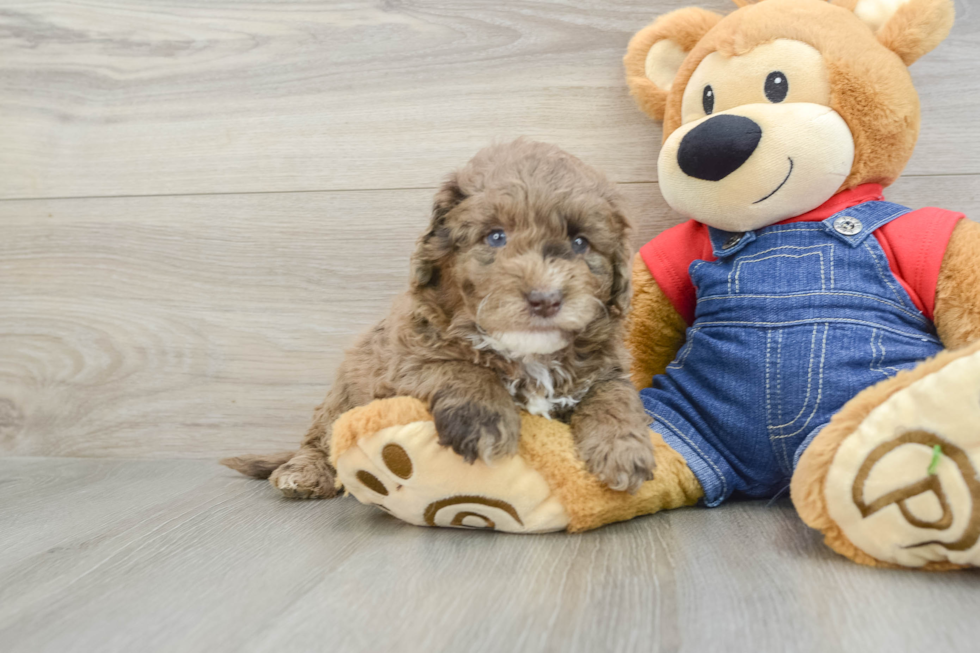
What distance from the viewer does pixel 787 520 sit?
48.8 inches

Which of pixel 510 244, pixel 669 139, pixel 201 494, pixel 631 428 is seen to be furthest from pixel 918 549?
pixel 201 494

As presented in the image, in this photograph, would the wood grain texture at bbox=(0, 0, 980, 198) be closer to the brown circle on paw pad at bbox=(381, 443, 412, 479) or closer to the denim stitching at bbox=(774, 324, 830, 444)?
the denim stitching at bbox=(774, 324, 830, 444)

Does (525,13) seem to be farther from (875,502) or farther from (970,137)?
(875,502)

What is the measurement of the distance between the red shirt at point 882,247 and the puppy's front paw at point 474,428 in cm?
56

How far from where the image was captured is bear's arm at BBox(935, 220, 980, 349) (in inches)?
47.0

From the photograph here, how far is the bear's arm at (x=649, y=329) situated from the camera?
1.51 meters

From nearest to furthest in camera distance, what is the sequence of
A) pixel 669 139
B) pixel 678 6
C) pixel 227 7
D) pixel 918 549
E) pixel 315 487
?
pixel 918 549 < pixel 669 139 < pixel 315 487 < pixel 678 6 < pixel 227 7

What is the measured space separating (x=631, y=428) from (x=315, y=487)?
0.76m

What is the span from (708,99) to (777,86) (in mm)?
131

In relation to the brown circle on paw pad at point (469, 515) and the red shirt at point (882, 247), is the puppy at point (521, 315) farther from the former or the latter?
the red shirt at point (882, 247)

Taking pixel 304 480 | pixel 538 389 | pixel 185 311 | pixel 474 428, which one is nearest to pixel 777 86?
pixel 538 389

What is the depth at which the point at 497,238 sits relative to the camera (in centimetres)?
116

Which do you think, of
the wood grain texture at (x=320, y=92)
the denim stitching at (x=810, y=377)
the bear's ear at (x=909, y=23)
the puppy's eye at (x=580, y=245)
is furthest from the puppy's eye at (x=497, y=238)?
the bear's ear at (x=909, y=23)

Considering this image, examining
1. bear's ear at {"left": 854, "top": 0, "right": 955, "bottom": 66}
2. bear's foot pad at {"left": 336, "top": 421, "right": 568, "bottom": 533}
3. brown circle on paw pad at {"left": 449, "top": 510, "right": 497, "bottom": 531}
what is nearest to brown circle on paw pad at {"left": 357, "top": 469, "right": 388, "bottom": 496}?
bear's foot pad at {"left": 336, "top": 421, "right": 568, "bottom": 533}
